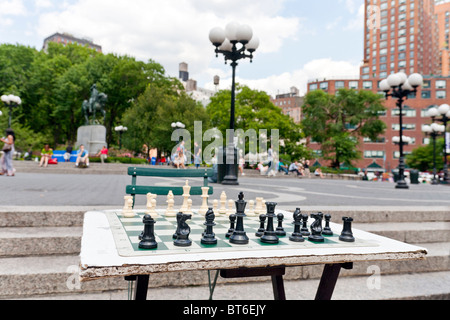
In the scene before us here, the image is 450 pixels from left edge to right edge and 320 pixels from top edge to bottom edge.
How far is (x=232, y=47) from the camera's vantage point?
11125 mm

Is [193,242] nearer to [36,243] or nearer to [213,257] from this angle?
[213,257]

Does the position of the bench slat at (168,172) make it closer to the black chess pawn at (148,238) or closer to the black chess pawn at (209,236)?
the black chess pawn at (209,236)

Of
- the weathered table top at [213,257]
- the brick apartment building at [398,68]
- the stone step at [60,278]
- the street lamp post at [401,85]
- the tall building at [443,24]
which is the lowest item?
the stone step at [60,278]

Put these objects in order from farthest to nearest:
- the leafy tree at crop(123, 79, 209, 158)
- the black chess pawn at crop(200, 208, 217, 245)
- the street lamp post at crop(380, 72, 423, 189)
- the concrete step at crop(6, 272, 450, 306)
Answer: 1. the leafy tree at crop(123, 79, 209, 158)
2. the street lamp post at crop(380, 72, 423, 189)
3. the concrete step at crop(6, 272, 450, 306)
4. the black chess pawn at crop(200, 208, 217, 245)

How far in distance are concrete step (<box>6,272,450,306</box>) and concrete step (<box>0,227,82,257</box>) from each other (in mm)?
573

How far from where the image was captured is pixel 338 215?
4.65 m

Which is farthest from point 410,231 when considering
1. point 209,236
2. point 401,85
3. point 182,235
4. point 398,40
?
point 398,40

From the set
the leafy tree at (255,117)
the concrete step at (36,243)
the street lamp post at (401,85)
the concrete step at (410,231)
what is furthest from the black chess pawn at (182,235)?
the leafy tree at (255,117)

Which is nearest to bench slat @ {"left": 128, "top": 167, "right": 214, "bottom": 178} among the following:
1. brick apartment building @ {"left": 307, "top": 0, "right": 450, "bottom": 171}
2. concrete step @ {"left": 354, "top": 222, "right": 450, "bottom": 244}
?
concrete step @ {"left": 354, "top": 222, "right": 450, "bottom": 244}

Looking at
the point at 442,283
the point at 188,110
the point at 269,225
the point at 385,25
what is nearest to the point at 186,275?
the point at 269,225

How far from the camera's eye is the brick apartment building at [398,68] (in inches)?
2896

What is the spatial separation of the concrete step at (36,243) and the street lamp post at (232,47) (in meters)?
7.66

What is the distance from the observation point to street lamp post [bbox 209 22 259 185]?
34.6 ft

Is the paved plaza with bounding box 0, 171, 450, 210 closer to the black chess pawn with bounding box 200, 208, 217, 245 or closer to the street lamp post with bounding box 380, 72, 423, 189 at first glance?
the black chess pawn with bounding box 200, 208, 217, 245
